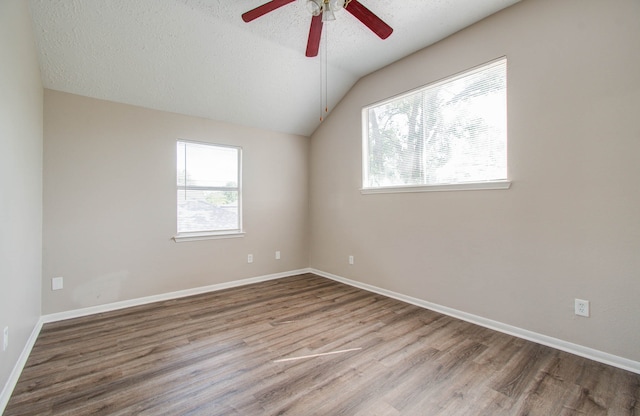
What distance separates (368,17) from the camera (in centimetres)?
199

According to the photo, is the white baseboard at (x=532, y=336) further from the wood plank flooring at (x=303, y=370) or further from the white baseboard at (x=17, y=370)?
the white baseboard at (x=17, y=370)

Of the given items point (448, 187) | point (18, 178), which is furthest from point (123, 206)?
point (448, 187)

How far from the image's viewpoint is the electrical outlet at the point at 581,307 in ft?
7.06

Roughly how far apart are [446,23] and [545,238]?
219 cm

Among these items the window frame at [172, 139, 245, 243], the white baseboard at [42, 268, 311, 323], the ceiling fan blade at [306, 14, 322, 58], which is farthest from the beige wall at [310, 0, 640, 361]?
the window frame at [172, 139, 245, 243]

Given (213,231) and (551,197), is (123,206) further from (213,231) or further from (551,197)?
(551,197)

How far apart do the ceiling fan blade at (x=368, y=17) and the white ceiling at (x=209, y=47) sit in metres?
0.62

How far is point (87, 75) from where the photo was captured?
2.82 metres

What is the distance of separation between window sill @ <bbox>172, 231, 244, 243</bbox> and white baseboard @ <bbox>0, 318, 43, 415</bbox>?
4.82ft

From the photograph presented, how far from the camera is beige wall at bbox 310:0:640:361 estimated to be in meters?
2.00

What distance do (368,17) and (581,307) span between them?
2.71 meters

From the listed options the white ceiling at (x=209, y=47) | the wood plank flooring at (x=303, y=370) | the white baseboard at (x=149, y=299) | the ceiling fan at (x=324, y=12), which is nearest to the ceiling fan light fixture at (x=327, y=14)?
the ceiling fan at (x=324, y=12)

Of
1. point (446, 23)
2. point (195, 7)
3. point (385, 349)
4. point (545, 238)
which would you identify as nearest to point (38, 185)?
point (195, 7)

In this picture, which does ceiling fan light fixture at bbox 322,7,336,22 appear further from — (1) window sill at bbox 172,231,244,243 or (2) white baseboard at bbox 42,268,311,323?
(2) white baseboard at bbox 42,268,311,323
